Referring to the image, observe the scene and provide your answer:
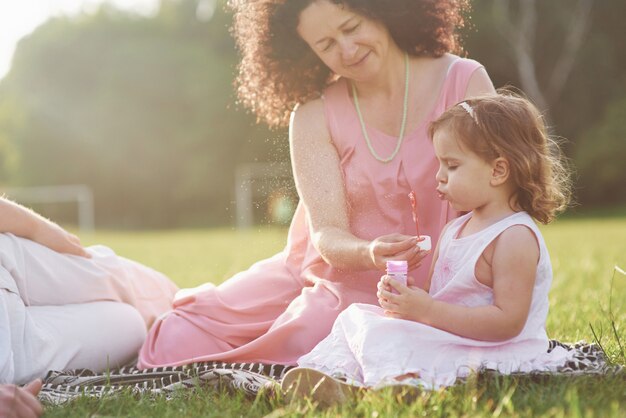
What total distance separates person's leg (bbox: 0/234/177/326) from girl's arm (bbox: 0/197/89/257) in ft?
0.10

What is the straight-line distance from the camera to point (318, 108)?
341 cm

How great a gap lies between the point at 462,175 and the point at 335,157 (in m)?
0.82

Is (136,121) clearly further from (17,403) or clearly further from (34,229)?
(17,403)

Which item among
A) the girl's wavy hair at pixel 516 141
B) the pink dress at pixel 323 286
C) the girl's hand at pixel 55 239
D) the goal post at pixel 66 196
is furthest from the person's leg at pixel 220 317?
the goal post at pixel 66 196

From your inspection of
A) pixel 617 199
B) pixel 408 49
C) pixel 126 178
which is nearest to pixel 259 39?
pixel 408 49

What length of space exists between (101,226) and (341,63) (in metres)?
26.1

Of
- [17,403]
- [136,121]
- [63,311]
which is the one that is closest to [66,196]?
[136,121]

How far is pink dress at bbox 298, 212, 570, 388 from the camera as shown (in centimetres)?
243

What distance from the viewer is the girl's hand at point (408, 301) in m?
2.47

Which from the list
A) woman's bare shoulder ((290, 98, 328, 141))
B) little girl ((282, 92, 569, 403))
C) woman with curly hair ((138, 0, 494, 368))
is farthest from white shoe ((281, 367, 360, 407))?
woman's bare shoulder ((290, 98, 328, 141))

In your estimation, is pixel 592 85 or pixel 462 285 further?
pixel 592 85

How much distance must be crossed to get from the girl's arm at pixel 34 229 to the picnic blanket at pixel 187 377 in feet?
1.77

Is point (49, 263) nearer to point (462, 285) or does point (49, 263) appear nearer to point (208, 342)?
point (208, 342)

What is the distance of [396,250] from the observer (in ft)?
8.39
